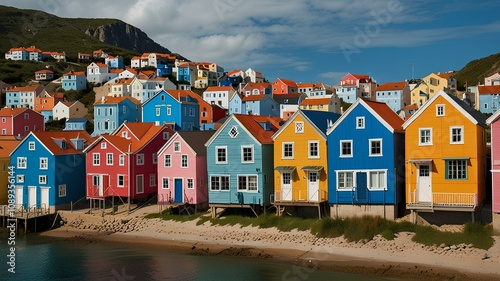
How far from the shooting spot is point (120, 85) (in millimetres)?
126438

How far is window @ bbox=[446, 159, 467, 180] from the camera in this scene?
102 ft

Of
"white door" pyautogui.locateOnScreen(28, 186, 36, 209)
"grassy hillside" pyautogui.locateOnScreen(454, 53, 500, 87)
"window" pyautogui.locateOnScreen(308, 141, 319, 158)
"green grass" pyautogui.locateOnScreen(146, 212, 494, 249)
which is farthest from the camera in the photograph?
"grassy hillside" pyautogui.locateOnScreen(454, 53, 500, 87)

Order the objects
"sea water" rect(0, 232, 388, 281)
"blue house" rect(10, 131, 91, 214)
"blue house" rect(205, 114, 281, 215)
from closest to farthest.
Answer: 1. "sea water" rect(0, 232, 388, 281)
2. "blue house" rect(205, 114, 281, 215)
3. "blue house" rect(10, 131, 91, 214)

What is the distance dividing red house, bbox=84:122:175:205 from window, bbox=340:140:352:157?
18571 millimetres

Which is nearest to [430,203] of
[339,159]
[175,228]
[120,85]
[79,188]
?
[339,159]

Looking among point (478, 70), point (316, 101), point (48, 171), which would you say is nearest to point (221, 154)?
point (48, 171)

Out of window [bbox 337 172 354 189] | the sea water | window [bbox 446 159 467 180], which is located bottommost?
the sea water

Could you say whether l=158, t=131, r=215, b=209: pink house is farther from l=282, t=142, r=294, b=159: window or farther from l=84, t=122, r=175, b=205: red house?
l=282, t=142, r=294, b=159: window

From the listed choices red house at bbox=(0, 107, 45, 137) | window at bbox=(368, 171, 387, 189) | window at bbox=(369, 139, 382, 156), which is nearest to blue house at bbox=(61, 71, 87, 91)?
red house at bbox=(0, 107, 45, 137)

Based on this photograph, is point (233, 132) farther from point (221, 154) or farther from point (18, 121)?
point (18, 121)

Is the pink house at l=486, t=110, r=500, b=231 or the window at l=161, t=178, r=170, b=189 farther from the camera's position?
the window at l=161, t=178, r=170, b=189

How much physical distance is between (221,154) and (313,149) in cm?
716

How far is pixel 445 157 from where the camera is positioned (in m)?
31.6

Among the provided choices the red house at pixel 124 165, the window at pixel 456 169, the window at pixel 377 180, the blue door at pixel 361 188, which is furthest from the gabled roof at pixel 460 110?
the red house at pixel 124 165
